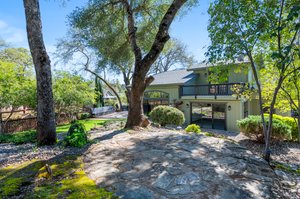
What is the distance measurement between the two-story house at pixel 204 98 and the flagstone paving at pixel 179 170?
9.80 metres

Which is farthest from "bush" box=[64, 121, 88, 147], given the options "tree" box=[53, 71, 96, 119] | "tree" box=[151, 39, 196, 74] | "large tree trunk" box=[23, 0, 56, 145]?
"tree" box=[151, 39, 196, 74]

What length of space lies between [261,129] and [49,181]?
28.1 ft

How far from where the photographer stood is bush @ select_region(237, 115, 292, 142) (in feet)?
27.0

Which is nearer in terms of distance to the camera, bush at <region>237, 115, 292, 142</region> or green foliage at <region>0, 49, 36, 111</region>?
bush at <region>237, 115, 292, 142</region>

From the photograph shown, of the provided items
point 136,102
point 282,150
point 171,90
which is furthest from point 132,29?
point 171,90

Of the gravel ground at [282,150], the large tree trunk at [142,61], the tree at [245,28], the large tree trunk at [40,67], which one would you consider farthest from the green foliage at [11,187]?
the gravel ground at [282,150]

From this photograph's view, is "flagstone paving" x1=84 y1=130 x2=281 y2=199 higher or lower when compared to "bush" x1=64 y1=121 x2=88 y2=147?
lower

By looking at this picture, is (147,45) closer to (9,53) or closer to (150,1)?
(150,1)

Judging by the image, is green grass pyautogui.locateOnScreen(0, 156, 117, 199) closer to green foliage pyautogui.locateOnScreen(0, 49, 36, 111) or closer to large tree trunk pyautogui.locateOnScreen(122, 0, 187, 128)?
large tree trunk pyautogui.locateOnScreen(122, 0, 187, 128)

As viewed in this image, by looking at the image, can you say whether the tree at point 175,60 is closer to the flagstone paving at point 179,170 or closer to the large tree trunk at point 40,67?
the large tree trunk at point 40,67

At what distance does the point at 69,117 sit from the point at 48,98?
13132mm

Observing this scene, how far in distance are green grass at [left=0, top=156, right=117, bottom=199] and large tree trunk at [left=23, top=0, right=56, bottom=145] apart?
1.50m

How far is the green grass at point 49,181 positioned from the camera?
279 cm

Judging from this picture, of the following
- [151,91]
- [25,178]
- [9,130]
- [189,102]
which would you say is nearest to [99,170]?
[25,178]
